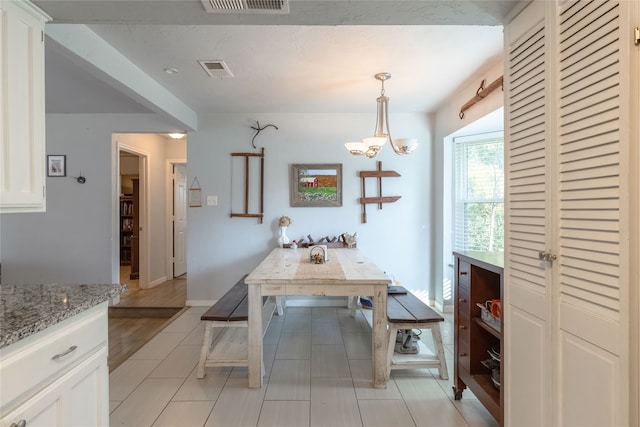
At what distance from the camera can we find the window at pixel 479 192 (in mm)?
3328

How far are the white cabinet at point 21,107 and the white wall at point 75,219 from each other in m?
2.62

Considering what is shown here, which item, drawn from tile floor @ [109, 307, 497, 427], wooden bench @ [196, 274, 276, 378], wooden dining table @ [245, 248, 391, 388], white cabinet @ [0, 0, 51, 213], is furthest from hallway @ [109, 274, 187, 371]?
white cabinet @ [0, 0, 51, 213]

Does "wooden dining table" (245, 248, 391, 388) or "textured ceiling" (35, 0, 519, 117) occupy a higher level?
"textured ceiling" (35, 0, 519, 117)

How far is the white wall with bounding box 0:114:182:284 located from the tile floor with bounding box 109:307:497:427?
1705 millimetres

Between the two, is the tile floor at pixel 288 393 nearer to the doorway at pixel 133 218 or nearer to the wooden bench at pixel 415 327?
the wooden bench at pixel 415 327

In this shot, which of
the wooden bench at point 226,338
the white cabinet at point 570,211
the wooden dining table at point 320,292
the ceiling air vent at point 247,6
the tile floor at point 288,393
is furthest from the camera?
the wooden bench at point 226,338

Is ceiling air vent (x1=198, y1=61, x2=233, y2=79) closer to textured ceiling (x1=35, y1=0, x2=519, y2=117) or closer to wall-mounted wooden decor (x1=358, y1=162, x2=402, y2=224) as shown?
textured ceiling (x1=35, y1=0, x2=519, y2=117)

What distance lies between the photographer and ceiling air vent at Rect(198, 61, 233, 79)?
8.59 feet

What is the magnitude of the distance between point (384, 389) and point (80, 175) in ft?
13.5

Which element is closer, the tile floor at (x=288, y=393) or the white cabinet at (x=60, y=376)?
the white cabinet at (x=60, y=376)

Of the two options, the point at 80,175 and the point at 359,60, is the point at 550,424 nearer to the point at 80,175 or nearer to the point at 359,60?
the point at 359,60

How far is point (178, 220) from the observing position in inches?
231

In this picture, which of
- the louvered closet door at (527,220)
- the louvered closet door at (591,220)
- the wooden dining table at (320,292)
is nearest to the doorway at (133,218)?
the wooden dining table at (320,292)

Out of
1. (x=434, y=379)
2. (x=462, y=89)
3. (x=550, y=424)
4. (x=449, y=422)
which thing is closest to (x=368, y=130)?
(x=462, y=89)
